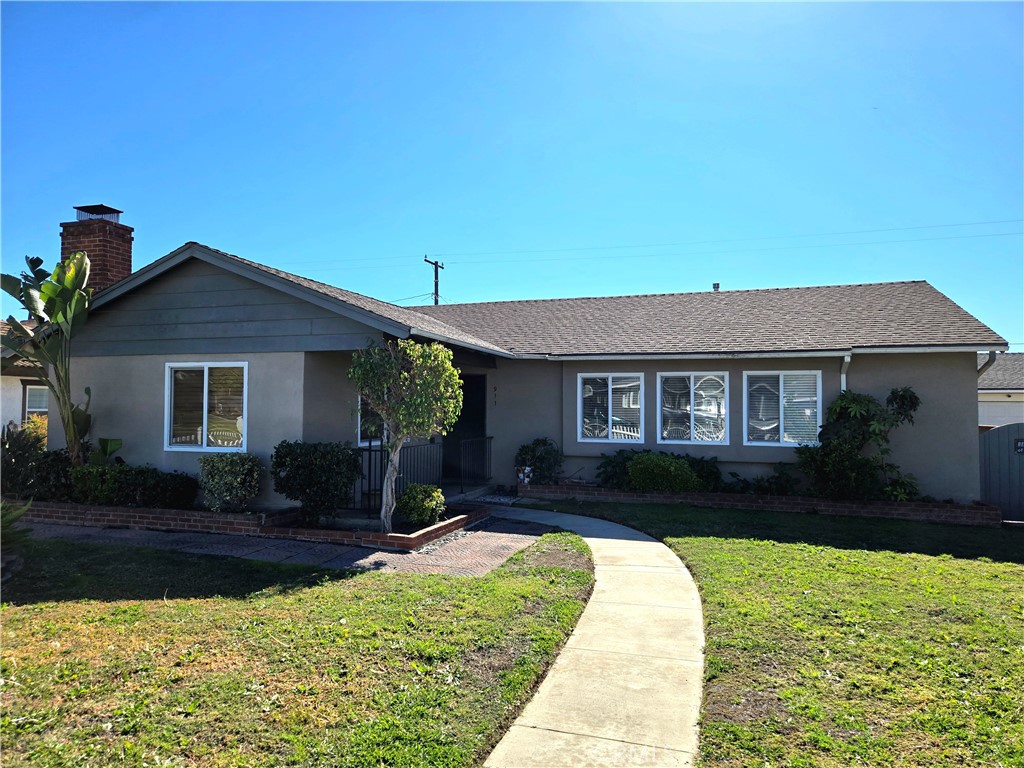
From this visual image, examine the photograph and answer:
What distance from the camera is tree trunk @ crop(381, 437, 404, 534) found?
8930 millimetres

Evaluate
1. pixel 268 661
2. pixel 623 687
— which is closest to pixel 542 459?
pixel 623 687

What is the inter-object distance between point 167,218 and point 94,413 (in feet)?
24.6

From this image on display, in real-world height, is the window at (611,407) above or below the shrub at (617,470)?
above

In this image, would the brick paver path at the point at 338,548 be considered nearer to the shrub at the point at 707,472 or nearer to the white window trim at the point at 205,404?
the white window trim at the point at 205,404

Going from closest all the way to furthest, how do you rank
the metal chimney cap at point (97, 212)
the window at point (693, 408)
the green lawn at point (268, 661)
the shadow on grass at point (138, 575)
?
the green lawn at point (268, 661) < the shadow on grass at point (138, 575) < the metal chimney cap at point (97, 212) < the window at point (693, 408)

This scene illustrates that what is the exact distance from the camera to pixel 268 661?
179 inches

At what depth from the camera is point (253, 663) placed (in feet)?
14.8

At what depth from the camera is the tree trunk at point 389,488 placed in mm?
8930

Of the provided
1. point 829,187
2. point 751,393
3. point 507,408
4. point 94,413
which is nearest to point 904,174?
point 829,187

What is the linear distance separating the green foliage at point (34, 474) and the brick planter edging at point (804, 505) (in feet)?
26.9

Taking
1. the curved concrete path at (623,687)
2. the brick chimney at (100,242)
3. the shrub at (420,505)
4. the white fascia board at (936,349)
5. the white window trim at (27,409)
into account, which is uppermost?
the brick chimney at (100,242)

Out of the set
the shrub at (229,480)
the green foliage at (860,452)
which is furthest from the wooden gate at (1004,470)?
the shrub at (229,480)

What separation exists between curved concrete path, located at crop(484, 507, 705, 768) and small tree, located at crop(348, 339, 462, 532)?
3.23 metres

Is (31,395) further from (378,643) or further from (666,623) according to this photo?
(666,623)
